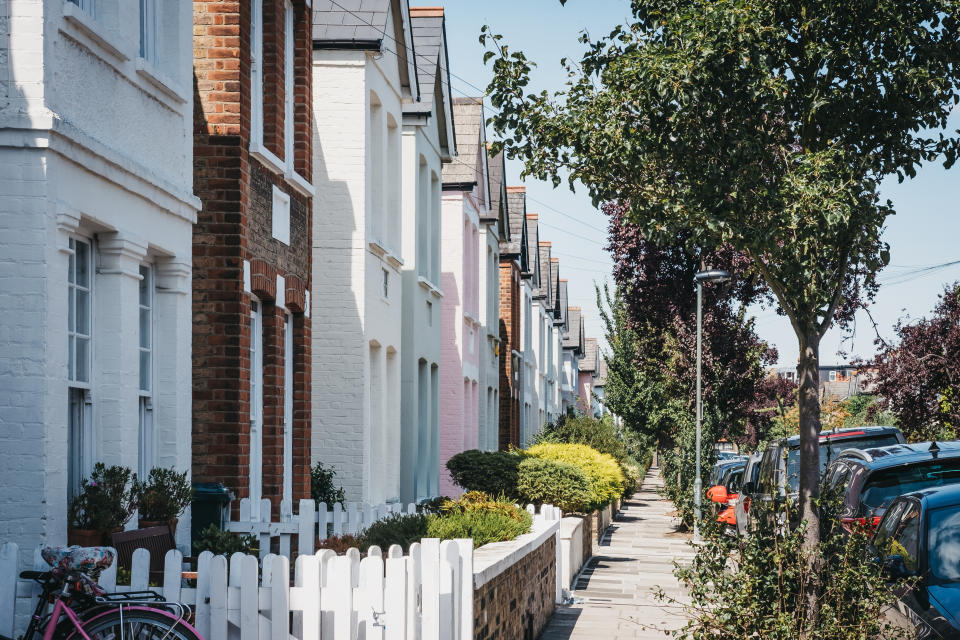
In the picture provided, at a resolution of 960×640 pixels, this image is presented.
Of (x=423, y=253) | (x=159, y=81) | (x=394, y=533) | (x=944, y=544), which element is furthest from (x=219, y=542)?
(x=423, y=253)

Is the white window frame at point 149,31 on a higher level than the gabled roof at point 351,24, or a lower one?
lower

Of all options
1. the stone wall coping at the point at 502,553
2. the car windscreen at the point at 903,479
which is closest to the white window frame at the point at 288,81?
the stone wall coping at the point at 502,553

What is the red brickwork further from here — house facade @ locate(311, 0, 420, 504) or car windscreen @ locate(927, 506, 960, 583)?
car windscreen @ locate(927, 506, 960, 583)

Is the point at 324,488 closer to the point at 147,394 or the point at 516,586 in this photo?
the point at 516,586

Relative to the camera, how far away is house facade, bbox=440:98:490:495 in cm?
2459

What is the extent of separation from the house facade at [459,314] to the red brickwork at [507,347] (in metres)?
7.10

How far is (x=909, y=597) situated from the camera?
27.9ft

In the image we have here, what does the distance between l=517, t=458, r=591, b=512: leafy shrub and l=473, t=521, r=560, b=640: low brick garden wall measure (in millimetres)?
5258

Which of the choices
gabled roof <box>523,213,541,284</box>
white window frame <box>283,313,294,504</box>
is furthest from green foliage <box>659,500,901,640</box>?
gabled roof <box>523,213,541,284</box>

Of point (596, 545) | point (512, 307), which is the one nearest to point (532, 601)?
point (596, 545)

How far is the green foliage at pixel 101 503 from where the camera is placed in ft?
24.7

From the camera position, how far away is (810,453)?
868cm

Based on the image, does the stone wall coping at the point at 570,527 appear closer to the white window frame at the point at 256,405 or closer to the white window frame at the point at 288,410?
the white window frame at the point at 288,410

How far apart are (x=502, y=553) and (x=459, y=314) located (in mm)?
14275
